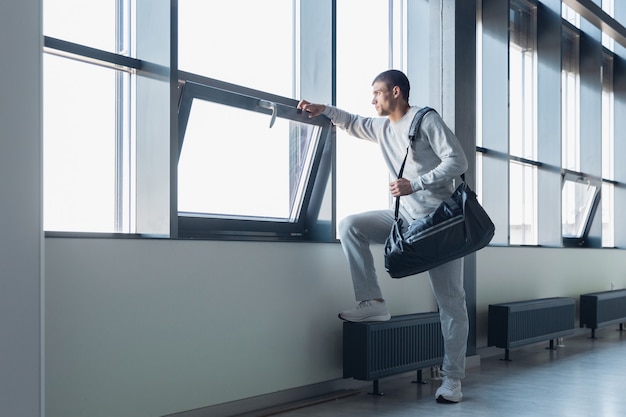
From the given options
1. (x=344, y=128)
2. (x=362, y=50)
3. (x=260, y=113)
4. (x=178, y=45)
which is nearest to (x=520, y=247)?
(x=362, y=50)

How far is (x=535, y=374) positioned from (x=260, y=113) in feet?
7.80

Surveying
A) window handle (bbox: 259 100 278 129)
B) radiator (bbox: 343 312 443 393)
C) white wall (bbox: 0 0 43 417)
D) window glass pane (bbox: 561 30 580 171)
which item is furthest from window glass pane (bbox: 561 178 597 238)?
white wall (bbox: 0 0 43 417)

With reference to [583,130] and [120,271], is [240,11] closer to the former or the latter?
[120,271]

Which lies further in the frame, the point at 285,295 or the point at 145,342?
the point at 285,295

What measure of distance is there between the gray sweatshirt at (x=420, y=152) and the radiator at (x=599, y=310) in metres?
3.69

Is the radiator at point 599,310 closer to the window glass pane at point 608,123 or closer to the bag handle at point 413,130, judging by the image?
the window glass pane at point 608,123

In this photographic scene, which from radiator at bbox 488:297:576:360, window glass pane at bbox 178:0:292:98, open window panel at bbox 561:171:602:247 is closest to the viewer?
window glass pane at bbox 178:0:292:98

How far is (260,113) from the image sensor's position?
3.73 m

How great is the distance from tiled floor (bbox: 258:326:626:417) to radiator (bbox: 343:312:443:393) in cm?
13

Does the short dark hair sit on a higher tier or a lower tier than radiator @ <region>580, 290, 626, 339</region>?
higher

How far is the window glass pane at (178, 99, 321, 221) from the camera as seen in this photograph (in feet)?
11.2

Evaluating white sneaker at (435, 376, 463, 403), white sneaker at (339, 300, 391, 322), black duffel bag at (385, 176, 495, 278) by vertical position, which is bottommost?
white sneaker at (435, 376, 463, 403)

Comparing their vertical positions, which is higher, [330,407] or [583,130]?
[583,130]

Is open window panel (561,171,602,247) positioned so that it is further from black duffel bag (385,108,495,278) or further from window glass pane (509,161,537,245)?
black duffel bag (385,108,495,278)
